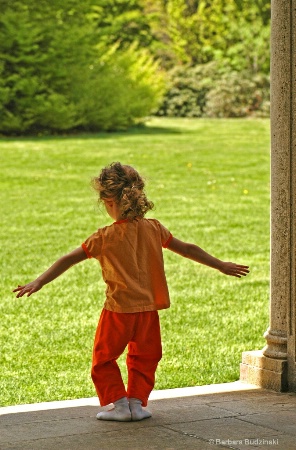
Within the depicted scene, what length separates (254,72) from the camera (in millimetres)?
35281

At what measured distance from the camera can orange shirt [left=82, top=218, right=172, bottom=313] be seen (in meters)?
4.50

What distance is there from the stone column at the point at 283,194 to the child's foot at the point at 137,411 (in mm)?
975

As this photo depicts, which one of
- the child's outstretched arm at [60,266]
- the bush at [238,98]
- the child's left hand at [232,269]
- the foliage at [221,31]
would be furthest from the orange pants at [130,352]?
the foliage at [221,31]

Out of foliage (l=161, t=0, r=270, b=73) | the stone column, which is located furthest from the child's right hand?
foliage (l=161, t=0, r=270, b=73)

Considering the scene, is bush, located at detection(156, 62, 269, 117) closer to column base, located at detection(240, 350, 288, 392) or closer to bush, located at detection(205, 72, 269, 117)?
bush, located at detection(205, 72, 269, 117)

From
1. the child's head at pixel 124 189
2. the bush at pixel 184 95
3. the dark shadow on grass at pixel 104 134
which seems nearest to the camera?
the child's head at pixel 124 189

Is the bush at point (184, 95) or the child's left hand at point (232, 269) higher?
the bush at point (184, 95)

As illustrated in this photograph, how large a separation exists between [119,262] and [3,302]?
4.46 meters

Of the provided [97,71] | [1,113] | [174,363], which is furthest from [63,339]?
[97,71]

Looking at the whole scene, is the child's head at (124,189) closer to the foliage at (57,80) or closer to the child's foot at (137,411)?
the child's foot at (137,411)

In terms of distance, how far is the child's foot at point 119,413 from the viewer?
449 cm

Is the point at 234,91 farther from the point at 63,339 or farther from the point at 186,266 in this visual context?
the point at 63,339

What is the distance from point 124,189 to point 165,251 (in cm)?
718

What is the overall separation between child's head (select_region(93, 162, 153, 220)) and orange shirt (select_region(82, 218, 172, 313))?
0.24ft
